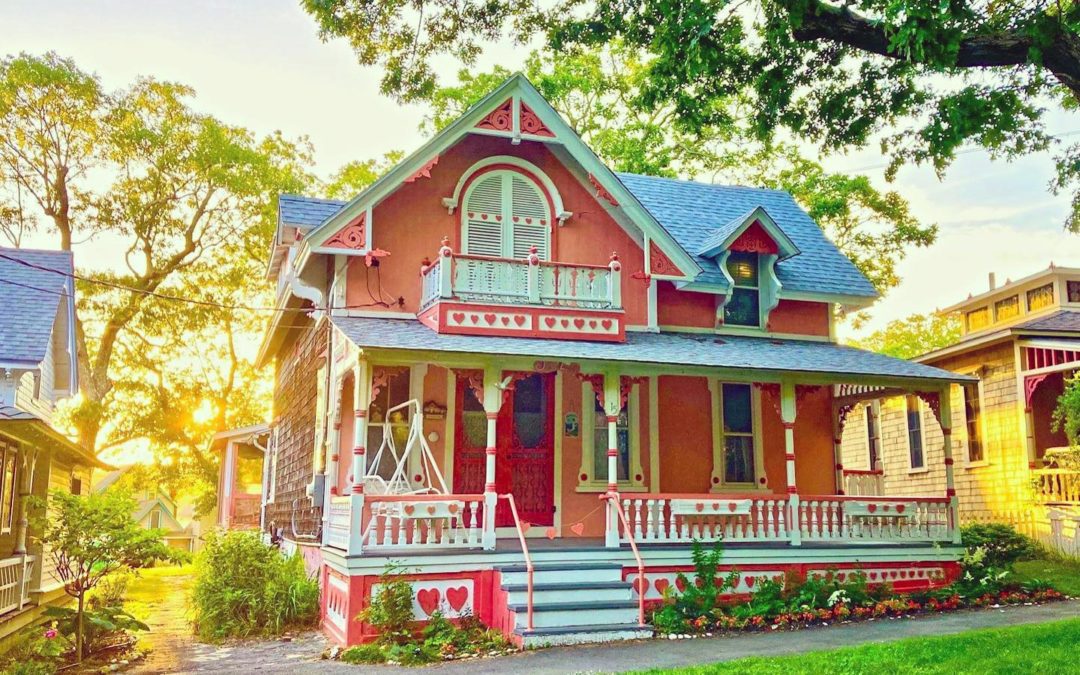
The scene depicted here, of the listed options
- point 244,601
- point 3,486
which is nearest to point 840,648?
point 244,601

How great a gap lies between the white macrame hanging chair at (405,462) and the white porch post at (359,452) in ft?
2.12

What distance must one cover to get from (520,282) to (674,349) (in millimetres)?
2716

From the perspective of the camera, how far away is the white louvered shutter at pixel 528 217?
598 inches

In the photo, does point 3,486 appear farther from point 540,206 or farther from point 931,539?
point 931,539

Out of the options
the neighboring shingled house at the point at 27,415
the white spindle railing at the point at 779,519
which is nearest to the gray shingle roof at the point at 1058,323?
the white spindle railing at the point at 779,519

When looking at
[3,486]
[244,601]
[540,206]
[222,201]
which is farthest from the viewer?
[222,201]

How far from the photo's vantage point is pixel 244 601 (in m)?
13.1

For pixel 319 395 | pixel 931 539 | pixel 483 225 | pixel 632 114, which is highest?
pixel 632 114

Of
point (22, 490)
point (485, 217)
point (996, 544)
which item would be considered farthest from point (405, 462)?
point (996, 544)

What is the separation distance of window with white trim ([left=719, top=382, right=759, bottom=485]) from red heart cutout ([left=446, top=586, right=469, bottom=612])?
6268 millimetres

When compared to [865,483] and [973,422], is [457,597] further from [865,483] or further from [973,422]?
[973,422]

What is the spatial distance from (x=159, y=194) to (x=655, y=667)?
3015 cm

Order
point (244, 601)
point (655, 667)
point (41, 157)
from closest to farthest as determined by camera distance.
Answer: point (655, 667), point (244, 601), point (41, 157)

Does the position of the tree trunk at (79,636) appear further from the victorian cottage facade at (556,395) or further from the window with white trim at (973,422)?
the window with white trim at (973,422)
